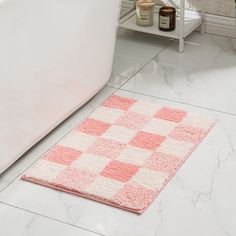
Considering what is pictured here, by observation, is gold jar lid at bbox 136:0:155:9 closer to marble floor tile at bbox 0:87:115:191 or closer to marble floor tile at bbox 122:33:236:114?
marble floor tile at bbox 122:33:236:114

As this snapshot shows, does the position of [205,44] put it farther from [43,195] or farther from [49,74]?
[43,195]

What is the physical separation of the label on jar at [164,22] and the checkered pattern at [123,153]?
633 mm

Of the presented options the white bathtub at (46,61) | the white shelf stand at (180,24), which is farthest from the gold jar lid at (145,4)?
the white bathtub at (46,61)

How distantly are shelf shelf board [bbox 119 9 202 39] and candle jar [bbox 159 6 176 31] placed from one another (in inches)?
1.1

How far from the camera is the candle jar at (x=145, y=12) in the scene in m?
3.31

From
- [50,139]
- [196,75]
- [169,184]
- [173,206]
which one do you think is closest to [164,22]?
[196,75]

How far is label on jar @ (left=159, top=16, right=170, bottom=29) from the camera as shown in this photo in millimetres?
3257

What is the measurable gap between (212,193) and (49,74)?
760 millimetres

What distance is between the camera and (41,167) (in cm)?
237

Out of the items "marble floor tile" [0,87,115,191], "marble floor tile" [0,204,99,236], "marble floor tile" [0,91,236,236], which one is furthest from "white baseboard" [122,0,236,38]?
"marble floor tile" [0,204,99,236]

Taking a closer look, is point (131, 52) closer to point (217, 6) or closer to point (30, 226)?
point (217, 6)

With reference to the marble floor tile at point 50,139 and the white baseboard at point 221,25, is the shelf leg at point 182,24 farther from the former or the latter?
the marble floor tile at point 50,139

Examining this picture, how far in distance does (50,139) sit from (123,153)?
0.32 meters

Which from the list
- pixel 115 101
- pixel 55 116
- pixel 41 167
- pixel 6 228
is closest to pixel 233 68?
pixel 115 101
